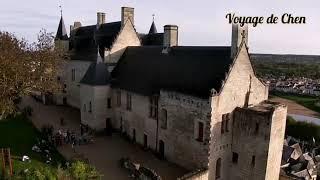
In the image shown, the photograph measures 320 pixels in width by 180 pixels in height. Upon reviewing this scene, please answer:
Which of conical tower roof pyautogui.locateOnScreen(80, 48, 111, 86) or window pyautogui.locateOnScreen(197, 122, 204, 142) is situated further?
conical tower roof pyautogui.locateOnScreen(80, 48, 111, 86)

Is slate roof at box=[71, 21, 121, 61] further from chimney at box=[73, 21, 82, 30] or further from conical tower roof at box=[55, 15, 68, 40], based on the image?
chimney at box=[73, 21, 82, 30]

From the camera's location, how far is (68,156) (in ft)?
87.4

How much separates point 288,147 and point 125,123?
78.2 ft

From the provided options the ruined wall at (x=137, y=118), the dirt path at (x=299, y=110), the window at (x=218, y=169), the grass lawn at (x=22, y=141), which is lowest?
the dirt path at (x=299, y=110)

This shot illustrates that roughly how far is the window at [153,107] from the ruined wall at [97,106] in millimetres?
7386

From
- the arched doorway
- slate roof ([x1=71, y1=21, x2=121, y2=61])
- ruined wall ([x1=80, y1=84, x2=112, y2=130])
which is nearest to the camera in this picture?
the arched doorway

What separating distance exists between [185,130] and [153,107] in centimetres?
436

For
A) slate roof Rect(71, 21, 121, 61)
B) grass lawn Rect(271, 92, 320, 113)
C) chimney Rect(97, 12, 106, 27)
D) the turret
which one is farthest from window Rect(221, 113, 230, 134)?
grass lawn Rect(271, 92, 320, 113)

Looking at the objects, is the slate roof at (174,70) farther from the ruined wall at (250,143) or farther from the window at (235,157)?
the window at (235,157)

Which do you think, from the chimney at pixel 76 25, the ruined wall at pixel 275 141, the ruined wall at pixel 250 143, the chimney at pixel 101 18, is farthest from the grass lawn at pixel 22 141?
the ruined wall at pixel 275 141

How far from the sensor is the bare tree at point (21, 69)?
26547 mm

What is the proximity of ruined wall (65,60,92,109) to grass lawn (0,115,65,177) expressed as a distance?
7.58 meters

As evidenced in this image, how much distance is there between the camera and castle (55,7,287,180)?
77.2 feet

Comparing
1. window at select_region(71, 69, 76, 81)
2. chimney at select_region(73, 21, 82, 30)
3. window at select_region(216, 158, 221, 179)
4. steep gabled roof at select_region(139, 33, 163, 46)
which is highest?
chimney at select_region(73, 21, 82, 30)
